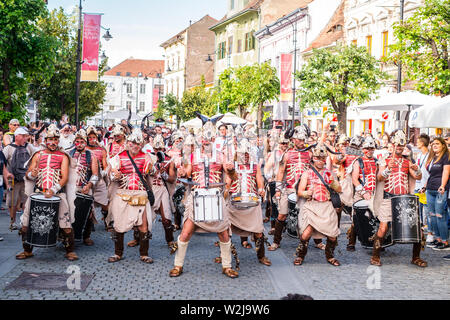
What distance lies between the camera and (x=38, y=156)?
29.2 feet

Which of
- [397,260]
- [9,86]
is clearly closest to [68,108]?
[9,86]

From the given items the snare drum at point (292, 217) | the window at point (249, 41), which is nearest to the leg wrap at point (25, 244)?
the snare drum at point (292, 217)

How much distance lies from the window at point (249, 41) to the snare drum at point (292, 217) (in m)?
46.4

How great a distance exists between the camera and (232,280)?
7836mm

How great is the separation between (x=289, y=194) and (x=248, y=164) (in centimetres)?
198

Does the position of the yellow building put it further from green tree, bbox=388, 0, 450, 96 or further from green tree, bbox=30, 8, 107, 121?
green tree, bbox=388, 0, 450, 96

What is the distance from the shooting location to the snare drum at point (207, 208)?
7.73m

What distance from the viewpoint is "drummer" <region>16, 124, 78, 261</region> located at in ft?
28.8

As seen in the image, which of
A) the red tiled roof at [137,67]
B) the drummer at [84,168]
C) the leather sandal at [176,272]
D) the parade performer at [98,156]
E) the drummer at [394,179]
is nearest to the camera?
the leather sandal at [176,272]

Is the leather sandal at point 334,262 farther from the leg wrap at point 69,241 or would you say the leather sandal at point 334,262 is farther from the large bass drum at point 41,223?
the large bass drum at point 41,223

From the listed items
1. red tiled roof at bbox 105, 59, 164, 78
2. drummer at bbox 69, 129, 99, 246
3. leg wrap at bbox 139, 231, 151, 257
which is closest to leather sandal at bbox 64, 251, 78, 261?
leg wrap at bbox 139, 231, 151, 257

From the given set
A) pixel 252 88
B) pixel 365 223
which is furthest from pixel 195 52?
pixel 365 223

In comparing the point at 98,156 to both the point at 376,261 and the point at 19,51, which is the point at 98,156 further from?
the point at 19,51

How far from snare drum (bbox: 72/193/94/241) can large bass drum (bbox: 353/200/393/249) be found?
161 inches
